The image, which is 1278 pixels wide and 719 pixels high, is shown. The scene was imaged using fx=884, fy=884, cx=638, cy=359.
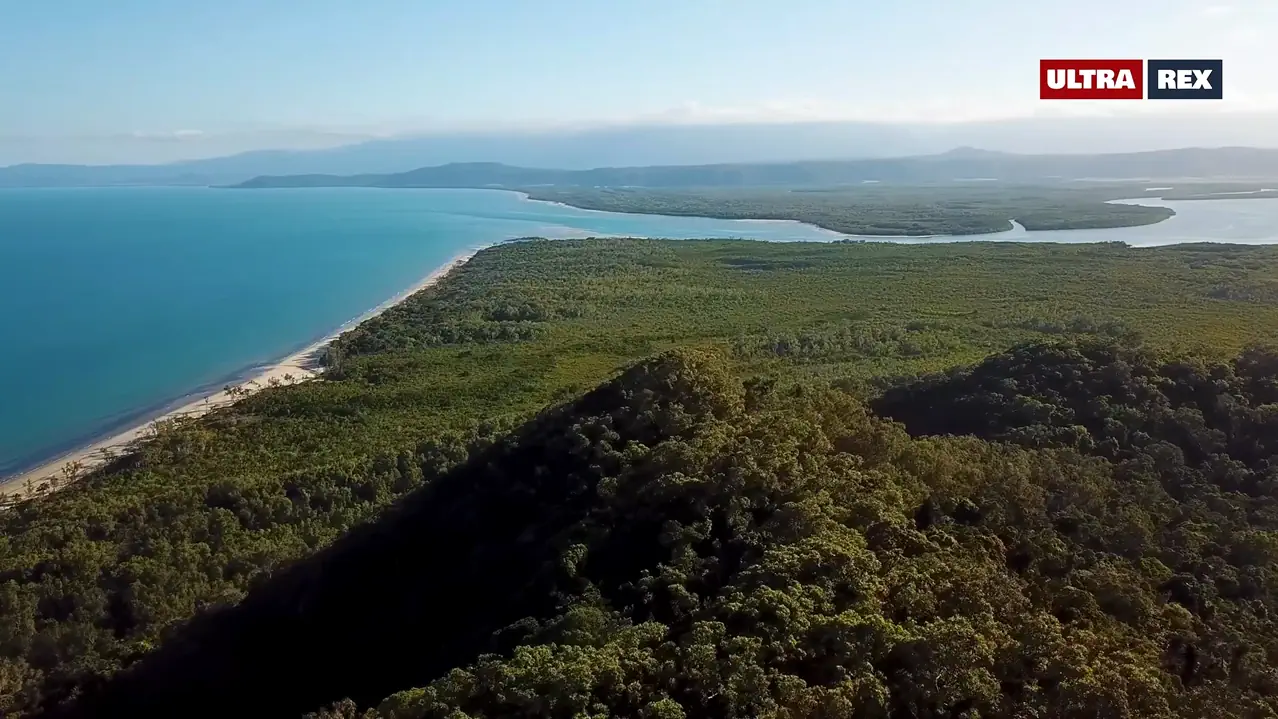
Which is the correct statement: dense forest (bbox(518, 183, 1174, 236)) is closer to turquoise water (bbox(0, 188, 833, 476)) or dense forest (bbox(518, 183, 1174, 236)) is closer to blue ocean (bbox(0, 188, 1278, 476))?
blue ocean (bbox(0, 188, 1278, 476))

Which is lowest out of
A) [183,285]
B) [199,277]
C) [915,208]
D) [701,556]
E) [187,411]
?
[187,411]

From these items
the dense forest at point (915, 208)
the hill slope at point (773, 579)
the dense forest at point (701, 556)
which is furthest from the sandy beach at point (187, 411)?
the dense forest at point (915, 208)

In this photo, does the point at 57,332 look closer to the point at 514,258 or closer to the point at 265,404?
the point at 265,404

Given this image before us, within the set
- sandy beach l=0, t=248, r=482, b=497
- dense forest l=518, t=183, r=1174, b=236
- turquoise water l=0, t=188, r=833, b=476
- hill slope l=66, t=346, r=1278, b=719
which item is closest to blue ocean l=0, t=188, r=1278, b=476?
turquoise water l=0, t=188, r=833, b=476

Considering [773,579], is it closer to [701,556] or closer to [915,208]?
[701,556]

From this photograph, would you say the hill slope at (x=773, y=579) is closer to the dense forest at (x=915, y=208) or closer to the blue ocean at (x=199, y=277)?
the blue ocean at (x=199, y=277)

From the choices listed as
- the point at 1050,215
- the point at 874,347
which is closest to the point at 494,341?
the point at 874,347

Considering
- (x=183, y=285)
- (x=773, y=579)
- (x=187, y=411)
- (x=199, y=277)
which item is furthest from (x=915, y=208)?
(x=773, y=579)
